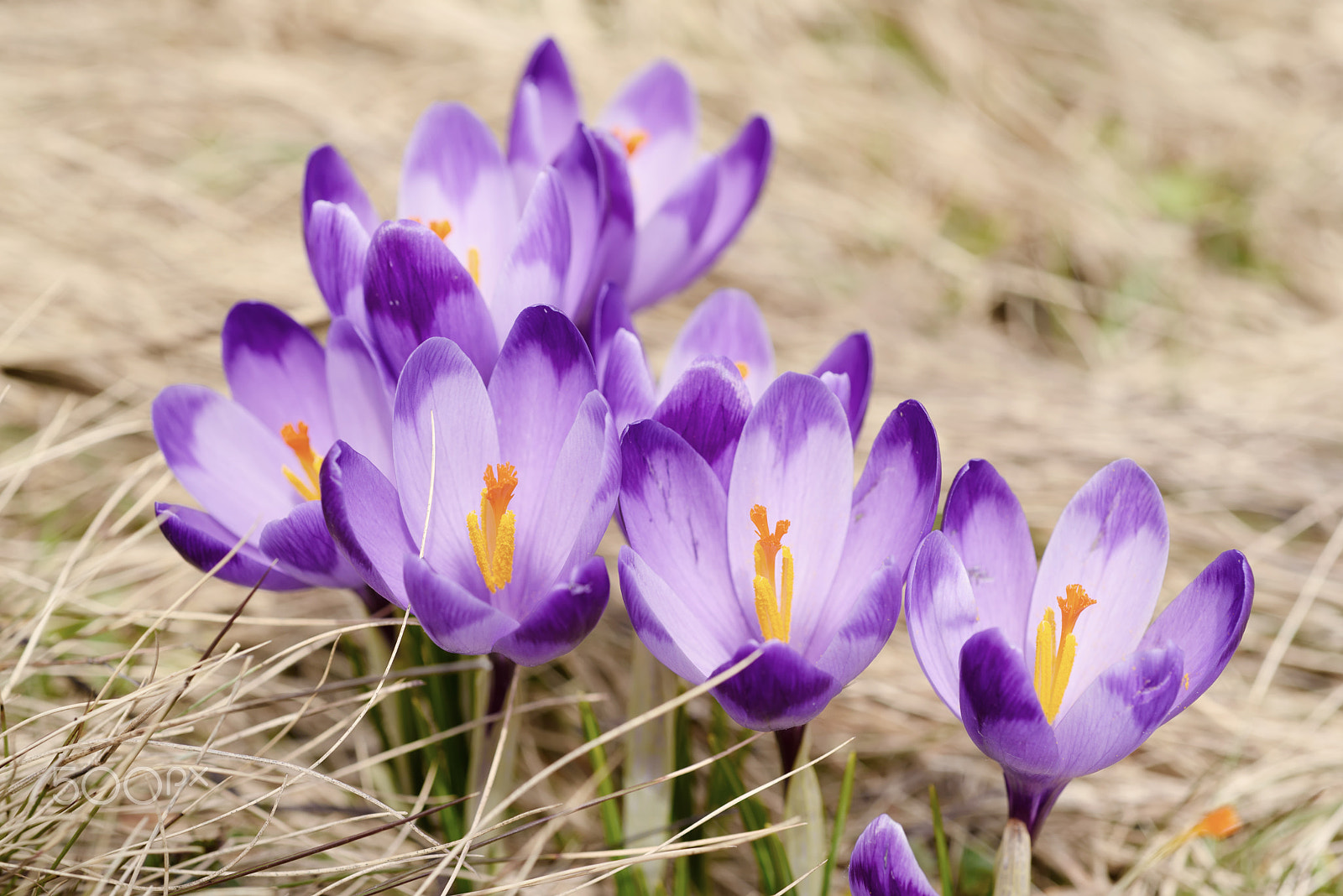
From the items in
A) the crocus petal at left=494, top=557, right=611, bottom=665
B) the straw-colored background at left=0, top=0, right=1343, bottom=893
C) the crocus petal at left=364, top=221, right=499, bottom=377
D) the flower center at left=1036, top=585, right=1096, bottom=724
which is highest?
the crocus petal at left=364, top=221, right=499, bottom=377

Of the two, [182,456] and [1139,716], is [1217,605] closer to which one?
[1139,716]

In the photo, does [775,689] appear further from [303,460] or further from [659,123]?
[659,123]

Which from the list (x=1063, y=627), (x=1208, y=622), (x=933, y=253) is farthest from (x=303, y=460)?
(x=933, y=253)

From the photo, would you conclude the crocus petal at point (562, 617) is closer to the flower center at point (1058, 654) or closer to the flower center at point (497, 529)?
the flower center at point (497, 529)

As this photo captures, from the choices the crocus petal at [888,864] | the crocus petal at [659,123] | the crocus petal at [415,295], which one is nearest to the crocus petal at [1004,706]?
the crocus petal at [888,864]

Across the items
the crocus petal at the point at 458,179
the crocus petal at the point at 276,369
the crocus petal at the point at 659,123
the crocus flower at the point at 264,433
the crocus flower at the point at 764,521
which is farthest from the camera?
the crocus petal at the point at 659,123

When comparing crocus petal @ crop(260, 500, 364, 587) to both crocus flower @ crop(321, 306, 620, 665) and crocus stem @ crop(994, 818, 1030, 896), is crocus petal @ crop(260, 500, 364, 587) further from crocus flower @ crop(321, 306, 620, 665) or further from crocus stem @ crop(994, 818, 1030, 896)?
crocus stem @ crop(994, 818, 1030, 896)

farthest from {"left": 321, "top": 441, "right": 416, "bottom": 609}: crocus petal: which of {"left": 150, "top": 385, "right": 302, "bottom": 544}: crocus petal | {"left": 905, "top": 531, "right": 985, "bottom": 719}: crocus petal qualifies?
{"left": 905, "top": 531, "right": 985, "bottom": 719}: crocus petal
